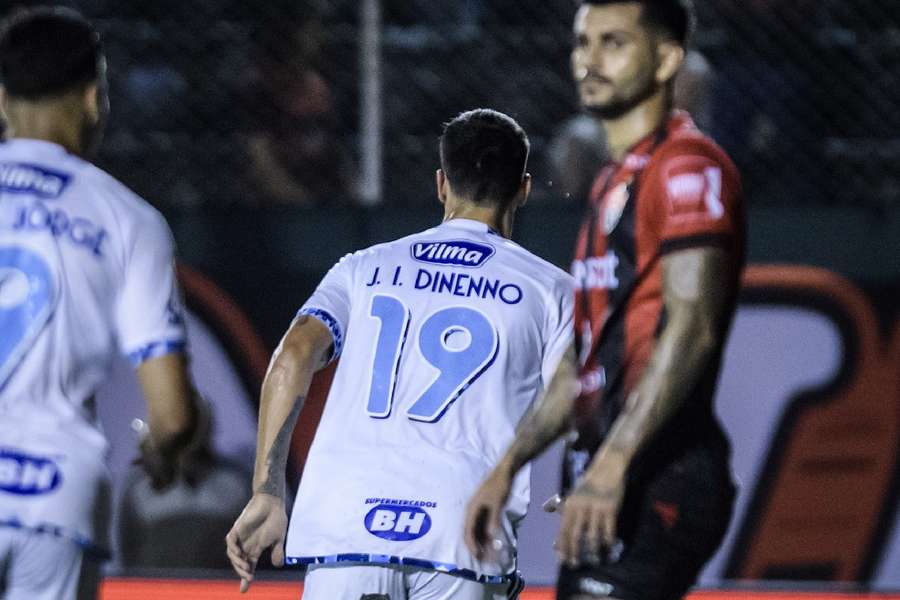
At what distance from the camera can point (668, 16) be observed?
12.4ft

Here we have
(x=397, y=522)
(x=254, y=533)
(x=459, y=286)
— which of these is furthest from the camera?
(x=459, y=286)

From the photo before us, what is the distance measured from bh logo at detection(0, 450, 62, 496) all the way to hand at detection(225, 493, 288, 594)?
736 mm

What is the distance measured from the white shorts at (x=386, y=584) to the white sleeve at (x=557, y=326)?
1.85 feet

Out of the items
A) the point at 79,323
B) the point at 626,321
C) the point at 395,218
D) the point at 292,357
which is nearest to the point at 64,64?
the point at 79,323

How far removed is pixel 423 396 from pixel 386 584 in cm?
48

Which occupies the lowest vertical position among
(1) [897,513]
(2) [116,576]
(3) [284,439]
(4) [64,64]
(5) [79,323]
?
(2) [116,576]

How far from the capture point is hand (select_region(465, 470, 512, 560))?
379 cm

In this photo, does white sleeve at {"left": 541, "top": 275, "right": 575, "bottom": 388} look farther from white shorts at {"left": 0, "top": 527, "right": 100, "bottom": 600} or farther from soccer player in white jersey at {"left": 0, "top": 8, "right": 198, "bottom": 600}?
white shorts at {"left": 0, "top": 527, "right": 100, "bottom": 600}

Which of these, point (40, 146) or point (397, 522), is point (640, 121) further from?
point (40, 146)

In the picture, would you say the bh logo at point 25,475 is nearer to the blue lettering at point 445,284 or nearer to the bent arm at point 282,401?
the bent arm at point 282,401

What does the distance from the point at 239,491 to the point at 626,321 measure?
444cm

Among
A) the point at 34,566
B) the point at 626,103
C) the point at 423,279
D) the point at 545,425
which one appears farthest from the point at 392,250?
the point at 34,566

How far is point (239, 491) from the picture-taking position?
780 centimetres

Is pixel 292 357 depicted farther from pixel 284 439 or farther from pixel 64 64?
pixel 64 64
